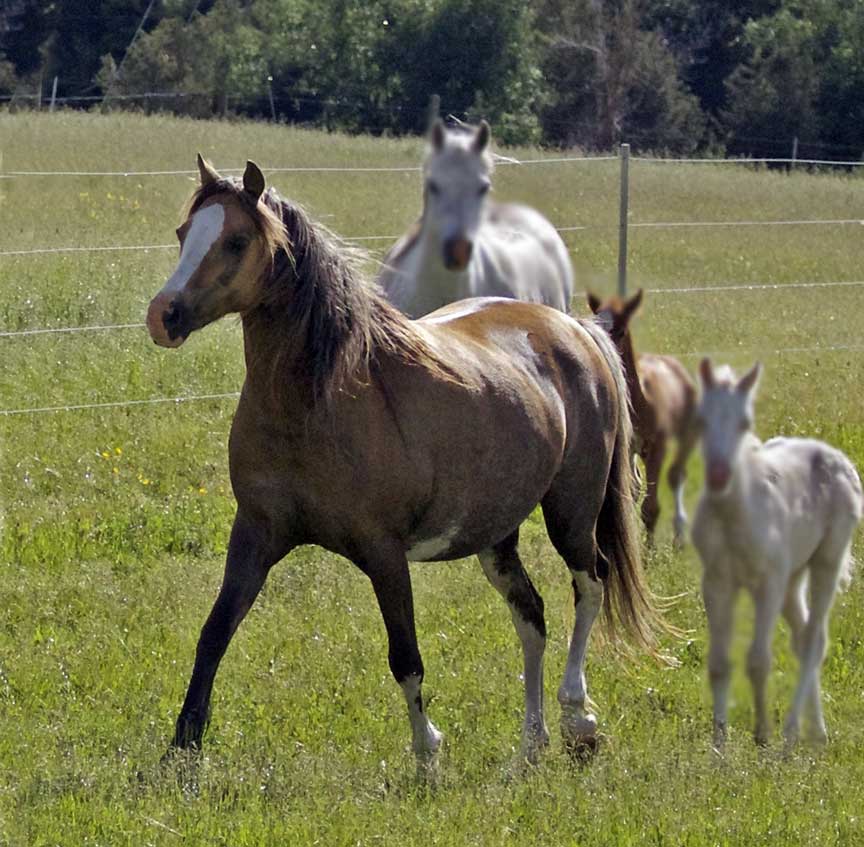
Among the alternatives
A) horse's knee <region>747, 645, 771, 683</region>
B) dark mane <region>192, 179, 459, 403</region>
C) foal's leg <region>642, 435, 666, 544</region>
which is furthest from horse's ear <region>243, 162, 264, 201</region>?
horse's knee <region>747, 645, 771, 683</region>

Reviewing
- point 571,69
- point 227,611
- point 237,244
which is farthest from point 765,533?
point 227,611

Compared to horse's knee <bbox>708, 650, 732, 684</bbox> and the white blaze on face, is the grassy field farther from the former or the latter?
the white blaze on face

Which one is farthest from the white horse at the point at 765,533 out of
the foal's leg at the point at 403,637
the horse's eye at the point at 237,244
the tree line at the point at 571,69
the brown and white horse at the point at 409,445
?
the foal's leg at the point at 403,637

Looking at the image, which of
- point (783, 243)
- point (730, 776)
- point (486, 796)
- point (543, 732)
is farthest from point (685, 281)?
point (543, 732)

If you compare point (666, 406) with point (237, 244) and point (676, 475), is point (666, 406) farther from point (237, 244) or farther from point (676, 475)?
point (237, 244)

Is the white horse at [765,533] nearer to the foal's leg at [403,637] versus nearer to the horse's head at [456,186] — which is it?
the horse's head at [456,186]

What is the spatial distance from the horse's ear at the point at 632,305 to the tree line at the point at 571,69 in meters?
0.34

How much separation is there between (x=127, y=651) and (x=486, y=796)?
2.02 meters

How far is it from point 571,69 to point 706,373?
687 mm

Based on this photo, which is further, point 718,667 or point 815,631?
point 815,631

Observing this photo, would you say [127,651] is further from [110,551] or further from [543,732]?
[543,732]

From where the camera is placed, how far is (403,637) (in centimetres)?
469

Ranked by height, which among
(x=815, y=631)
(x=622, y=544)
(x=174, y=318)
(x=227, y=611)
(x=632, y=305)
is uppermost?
(x=632, y=305)

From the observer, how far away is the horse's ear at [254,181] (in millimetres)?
3355
